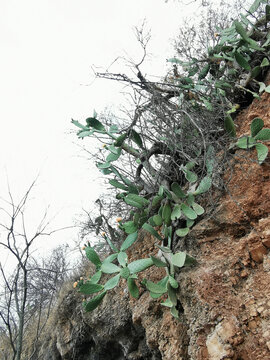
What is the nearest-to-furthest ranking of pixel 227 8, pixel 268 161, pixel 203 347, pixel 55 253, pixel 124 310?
pixel 203 347 → pixel 268 161 → pixel 124 310 → pixel 227 8 → pixel 55 253

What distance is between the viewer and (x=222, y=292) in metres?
1.31

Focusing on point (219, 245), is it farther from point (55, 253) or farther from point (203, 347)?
point (55, 253)

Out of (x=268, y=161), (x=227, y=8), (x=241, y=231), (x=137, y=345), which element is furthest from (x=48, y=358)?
(x=227, y=8)

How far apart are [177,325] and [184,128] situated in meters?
1.21

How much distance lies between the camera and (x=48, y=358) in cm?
313

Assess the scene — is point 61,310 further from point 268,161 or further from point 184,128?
point 268,161

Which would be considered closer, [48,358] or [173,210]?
[173,210]

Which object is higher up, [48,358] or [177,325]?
[48,358]

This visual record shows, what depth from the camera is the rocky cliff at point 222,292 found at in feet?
3.84

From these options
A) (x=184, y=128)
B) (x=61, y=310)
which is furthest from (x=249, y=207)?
(x=61, y=310)

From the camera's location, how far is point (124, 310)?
6.71 feet

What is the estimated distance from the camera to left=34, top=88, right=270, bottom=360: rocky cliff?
1.17 m

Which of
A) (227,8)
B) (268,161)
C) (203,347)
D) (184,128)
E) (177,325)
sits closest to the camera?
(203,347)

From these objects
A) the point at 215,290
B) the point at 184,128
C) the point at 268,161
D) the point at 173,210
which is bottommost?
the point at 215,290
